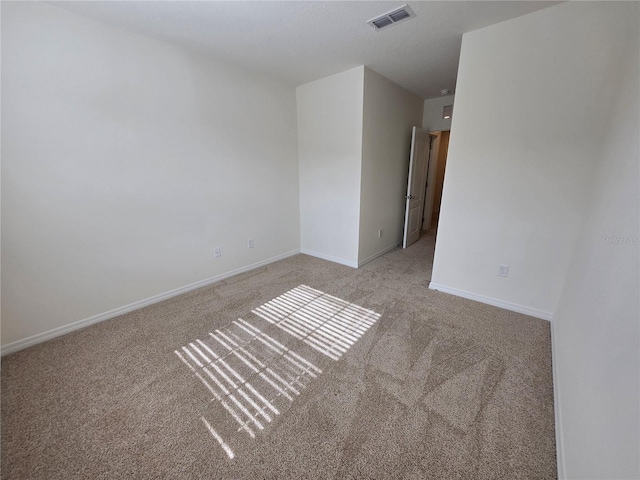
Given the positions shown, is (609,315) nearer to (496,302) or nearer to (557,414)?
(557,414)

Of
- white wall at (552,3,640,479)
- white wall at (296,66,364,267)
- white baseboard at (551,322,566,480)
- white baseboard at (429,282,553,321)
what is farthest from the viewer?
white wall at (296,66,364,267)

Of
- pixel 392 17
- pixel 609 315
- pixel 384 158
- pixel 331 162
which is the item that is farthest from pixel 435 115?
pixel 609 315

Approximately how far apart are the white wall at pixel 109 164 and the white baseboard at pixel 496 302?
8.43ft

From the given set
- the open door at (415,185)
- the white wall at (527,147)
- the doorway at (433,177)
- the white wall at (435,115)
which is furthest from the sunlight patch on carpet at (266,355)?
the white wall at (435,115)

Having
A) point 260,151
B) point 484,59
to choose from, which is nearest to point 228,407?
point 260,151

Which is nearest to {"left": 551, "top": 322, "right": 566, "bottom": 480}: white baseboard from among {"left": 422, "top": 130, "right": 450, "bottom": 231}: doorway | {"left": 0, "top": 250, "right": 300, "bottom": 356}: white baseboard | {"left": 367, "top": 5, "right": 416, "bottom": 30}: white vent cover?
{"left": 367, "top": 5, "right": 416, "bottom": 30}: white vent cover

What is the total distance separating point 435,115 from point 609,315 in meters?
4.18

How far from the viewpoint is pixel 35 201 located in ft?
6.03

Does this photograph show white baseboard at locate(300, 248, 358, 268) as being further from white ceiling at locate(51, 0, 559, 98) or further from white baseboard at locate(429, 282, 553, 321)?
white ceiling at locate(51, 0, 559, 98)

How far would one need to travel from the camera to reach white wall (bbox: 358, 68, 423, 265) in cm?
318

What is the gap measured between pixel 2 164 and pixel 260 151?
2183mm

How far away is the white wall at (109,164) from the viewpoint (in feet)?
5.78

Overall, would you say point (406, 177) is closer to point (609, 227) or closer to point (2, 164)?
point (609, 227)

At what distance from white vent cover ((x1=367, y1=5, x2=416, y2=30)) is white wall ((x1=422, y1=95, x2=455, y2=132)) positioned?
2615 mm
